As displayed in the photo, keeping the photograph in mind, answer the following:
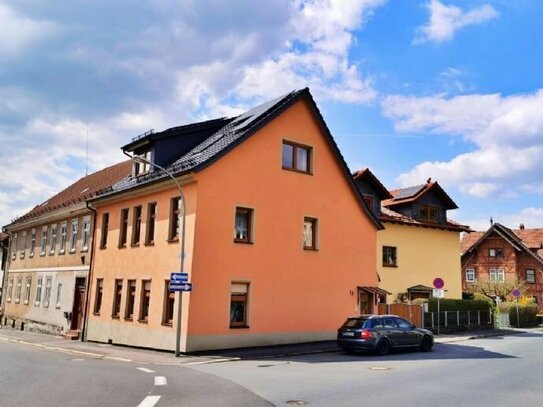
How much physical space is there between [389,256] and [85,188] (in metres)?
20.7

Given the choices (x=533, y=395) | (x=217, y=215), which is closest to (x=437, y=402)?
(x=533, y=395)

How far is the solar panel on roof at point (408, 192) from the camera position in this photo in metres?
37.2

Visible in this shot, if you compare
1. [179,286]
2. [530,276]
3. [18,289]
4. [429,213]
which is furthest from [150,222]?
[530,276]

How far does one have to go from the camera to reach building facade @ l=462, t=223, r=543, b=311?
57625 mm

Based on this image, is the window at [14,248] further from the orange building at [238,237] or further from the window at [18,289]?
the orange building at [238,237]

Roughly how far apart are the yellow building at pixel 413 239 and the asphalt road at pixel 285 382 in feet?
52.8

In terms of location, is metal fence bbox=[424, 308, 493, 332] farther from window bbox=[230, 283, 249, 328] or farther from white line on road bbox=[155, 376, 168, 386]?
white line on road bbox=[155, 376, 168, 386]

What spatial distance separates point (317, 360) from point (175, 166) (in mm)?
10457

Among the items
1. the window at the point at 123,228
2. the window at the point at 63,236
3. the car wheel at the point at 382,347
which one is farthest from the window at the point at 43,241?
the car wheel at the point at 382,347

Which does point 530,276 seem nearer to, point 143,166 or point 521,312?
point 521,312

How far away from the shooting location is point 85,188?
35.1m

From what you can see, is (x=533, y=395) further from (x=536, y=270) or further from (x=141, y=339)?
(x=536, y=270)

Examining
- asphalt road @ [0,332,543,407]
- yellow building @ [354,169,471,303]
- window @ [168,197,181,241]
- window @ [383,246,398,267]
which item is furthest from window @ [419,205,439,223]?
window @ [168,197,181,241]

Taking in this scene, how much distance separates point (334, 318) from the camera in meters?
24.3
